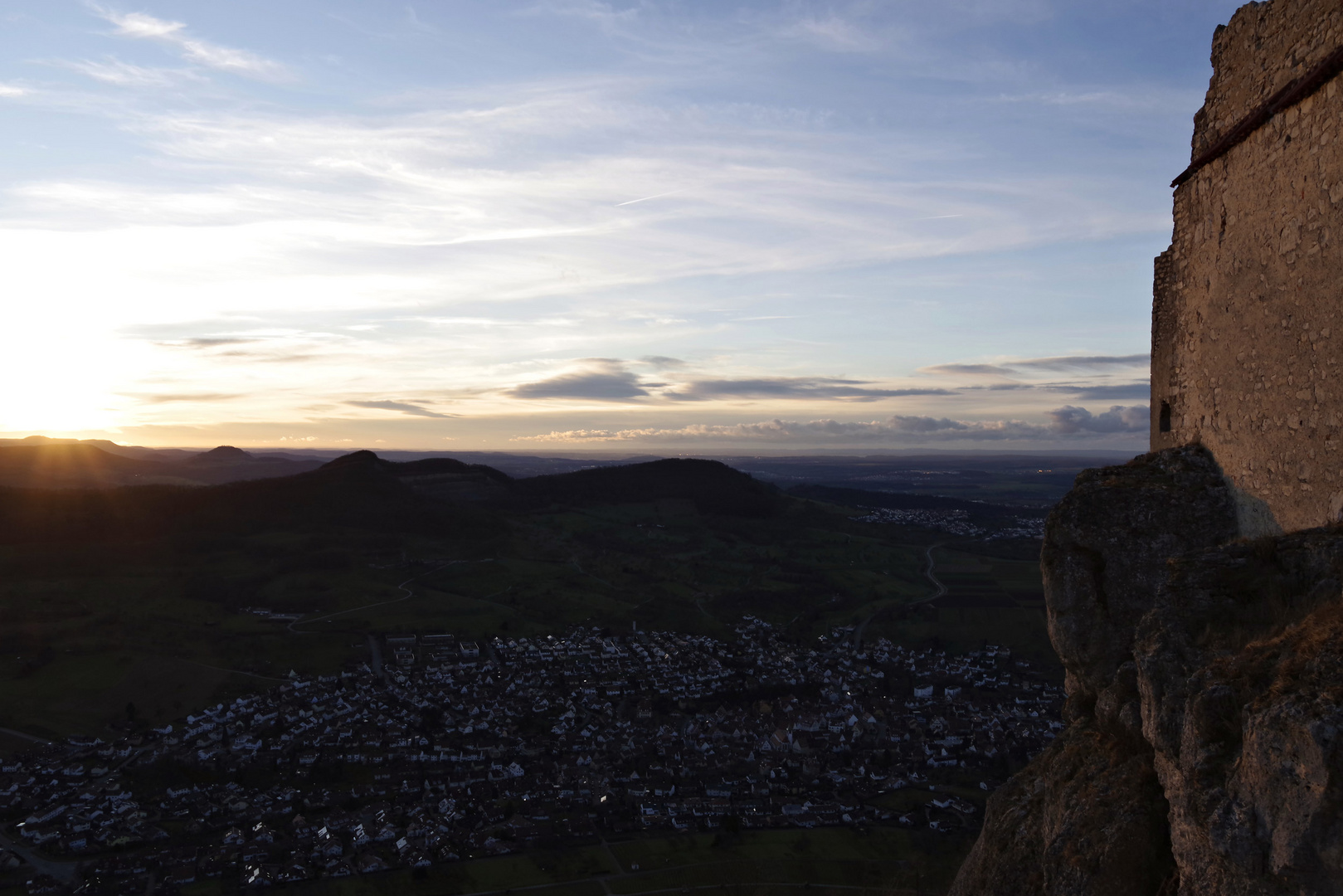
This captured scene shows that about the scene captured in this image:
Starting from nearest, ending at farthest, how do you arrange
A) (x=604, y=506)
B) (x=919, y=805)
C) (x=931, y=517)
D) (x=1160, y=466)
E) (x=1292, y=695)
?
(x=1292, y=695)
(x=1160, y=466)
(x=919, y=805)
(x=604, y=506)
(x=931, y=517)

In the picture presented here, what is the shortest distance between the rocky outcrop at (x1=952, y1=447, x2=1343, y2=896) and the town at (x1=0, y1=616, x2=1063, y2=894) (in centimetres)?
2594

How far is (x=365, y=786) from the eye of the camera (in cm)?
3691

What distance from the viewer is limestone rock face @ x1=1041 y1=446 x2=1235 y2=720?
10109 millimetres

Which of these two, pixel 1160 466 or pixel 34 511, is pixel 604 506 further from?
pixel 1160 466

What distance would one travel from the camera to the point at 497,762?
40000mm

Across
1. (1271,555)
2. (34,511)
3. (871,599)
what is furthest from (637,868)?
(34,511)

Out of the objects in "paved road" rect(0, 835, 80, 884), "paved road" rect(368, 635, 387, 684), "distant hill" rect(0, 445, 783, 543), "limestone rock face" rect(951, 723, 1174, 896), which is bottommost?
"paved road" rect(0, 835, 80, 884)

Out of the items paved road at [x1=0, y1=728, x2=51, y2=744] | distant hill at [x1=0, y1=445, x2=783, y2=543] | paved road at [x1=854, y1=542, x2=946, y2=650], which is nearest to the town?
paved road at [x1=0, y1=728, x2=51, y2=744]

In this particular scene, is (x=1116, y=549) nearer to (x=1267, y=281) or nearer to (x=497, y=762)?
(x=1267, y=281)

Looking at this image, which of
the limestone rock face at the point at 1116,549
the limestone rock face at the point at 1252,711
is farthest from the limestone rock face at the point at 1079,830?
the limestone rock face at the point at 1116,549

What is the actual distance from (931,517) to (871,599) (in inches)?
2588

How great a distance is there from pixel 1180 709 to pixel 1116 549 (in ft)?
12.9

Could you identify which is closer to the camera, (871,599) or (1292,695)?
(1292,695)

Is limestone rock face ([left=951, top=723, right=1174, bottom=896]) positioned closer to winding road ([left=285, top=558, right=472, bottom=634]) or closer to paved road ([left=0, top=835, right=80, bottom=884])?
paved road ([left=0, top=835, right=80, bottom=884])
